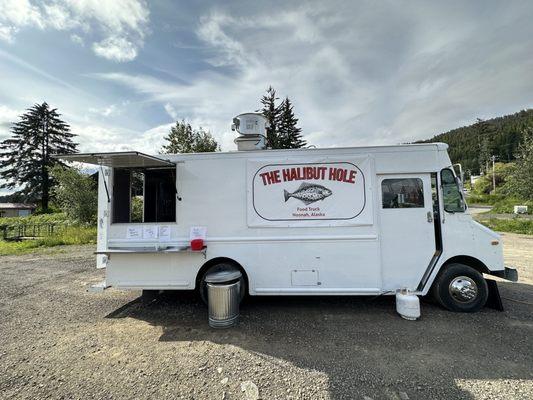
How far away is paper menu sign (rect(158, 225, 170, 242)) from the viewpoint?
4680 millimetres

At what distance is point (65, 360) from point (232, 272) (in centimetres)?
232

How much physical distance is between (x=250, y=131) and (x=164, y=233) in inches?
96.2

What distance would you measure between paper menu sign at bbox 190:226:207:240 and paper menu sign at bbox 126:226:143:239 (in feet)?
2.89

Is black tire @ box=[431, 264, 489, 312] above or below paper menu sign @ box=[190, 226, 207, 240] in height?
below

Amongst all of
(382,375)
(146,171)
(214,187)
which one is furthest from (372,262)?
(146,171)

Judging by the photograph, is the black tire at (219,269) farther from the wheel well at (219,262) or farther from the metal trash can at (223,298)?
the metal trash can at (223,298)

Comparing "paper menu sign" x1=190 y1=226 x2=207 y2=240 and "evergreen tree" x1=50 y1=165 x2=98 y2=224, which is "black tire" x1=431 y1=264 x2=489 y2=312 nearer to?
"paper menu sign" x1=190 y1=226 x2=207 y2=240

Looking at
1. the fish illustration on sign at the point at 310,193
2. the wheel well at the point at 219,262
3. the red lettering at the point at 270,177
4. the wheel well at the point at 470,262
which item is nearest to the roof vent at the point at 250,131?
the red lettering at the point at 270,177

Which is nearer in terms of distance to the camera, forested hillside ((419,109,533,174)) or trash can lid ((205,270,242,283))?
trash can lid ((205,270,242,283))

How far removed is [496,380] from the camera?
288 centimetres

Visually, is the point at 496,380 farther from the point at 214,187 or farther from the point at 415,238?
the point at 214,187

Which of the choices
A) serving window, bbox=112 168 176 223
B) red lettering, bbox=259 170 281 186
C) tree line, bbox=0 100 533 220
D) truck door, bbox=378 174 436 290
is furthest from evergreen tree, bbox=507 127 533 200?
serving window, bbox=112 168 176 223

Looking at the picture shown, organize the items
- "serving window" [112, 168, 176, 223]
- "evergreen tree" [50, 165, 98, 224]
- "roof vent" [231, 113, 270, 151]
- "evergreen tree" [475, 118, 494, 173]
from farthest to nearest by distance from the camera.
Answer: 1. "evergreen tree" [475, 118, 494, 173]
2. "evergreen tree" [50, 165, 98, 224]
3. "roof vent" [231, 113, 270, 151]
4. "serving window" [112, 168, 176, 223]

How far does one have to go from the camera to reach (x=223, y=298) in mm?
4121
